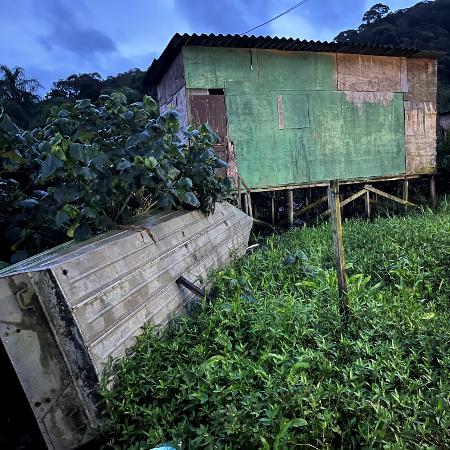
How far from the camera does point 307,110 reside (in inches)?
377

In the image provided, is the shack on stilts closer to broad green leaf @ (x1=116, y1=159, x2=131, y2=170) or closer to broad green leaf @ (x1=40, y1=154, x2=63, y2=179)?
broad green leaf @ (x1=116, y1=159, x2=131, y2=170)

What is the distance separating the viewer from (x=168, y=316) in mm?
2873

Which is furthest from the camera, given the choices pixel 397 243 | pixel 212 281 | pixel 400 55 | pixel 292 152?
pixel 400 55

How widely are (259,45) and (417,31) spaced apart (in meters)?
25.7

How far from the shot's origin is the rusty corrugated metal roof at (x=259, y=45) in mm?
8070

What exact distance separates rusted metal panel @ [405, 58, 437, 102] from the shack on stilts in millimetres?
28

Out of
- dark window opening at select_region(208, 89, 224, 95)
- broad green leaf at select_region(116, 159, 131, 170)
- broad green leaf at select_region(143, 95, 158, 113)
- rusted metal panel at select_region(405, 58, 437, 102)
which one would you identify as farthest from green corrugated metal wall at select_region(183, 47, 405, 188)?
broad green leaf at select_region(116, 159, 131, 170)

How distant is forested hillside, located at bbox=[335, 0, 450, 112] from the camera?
26.0 m

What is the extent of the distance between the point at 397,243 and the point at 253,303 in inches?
A: 121

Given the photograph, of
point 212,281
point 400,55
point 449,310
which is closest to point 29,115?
point 400,55

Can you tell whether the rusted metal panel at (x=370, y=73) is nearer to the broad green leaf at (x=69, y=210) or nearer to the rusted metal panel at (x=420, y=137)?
the rusted metal panel at (x=420, y=137)

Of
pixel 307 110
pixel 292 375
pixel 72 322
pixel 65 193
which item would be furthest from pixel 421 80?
pixel 72 322

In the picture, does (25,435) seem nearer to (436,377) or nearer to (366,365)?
(366,365)

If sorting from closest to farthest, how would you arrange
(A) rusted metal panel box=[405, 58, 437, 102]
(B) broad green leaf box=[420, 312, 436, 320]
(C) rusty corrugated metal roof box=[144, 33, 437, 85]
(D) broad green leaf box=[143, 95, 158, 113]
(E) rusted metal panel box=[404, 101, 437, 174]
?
(B) broad green leaf box=[420, 312, 436, 320] → (D) broad green leaf box=[143, 95, 158, 113] → (C) rusty corrugated metal roof box=[144, 33, 437, 85] → (A) rusted metal panel box=[405, 58, 437, 102] → (E) rusted metal panel box=[404, 101, 437, 174]
